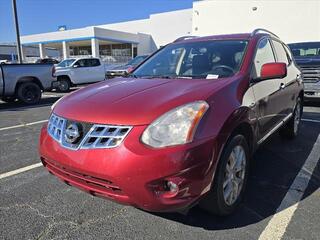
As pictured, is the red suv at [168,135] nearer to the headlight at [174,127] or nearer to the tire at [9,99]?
the headlight at [174,127]

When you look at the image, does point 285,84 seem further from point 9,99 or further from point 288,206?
point 9,99

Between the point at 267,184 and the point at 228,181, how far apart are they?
43.4 inches

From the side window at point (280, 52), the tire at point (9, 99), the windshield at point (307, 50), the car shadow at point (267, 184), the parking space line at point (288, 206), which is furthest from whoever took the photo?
the tire at point (9, 99)

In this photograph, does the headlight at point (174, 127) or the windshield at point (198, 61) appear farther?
the windshield at point (198, 61)

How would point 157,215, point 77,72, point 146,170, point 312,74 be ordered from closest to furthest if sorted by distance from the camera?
1. point 146,170
2. point 157,215
3. point 312,74
4. point 77,72

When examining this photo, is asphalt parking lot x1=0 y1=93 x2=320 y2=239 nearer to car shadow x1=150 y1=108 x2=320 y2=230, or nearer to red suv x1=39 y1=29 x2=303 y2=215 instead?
car shadow x1=150 y1=108 x2=320 y2=230

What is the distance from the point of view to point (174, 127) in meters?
2.43

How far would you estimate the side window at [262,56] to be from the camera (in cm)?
350

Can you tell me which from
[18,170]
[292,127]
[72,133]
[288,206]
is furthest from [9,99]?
[288,206]

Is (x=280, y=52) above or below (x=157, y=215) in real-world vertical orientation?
above

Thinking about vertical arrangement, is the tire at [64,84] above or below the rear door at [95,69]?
below

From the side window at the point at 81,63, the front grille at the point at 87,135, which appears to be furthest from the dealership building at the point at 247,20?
the front grille at the point at 87,135

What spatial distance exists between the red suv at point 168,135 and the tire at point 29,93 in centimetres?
854

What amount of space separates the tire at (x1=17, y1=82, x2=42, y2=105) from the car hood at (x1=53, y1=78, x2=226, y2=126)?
8517 millimetres
